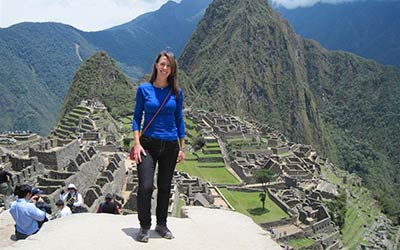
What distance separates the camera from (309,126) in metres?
159

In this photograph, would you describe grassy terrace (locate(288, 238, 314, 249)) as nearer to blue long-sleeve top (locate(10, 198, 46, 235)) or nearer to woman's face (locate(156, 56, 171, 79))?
blue long-sleeve top (locate(10, 198, 46, 235))

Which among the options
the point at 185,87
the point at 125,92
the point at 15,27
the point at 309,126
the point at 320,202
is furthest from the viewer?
the point at 309,126

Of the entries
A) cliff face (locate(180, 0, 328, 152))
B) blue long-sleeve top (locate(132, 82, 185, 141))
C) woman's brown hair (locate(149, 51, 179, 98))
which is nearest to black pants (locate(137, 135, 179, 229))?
blue long-sleeve top (locate(132, 82, 185, 141))

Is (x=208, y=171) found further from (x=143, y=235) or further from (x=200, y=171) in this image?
(x=143, y=235)

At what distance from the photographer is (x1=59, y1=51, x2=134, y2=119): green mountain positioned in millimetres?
72938

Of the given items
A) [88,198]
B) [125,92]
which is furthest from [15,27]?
[88,198]

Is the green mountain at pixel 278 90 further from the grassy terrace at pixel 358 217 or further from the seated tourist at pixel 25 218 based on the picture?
the seated tourist at pixel 25 218

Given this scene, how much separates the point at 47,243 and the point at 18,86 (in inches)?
3738

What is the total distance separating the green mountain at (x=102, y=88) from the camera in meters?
72.9

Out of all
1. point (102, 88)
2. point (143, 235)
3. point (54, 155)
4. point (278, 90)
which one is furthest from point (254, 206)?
point (278, 90)

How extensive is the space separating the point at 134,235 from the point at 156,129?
152 centimetres

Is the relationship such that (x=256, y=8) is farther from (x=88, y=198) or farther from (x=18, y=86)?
(x=88, y=198)

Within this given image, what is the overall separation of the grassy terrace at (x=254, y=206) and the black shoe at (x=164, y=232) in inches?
874

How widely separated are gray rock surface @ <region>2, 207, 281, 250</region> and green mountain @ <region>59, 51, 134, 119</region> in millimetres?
59813
